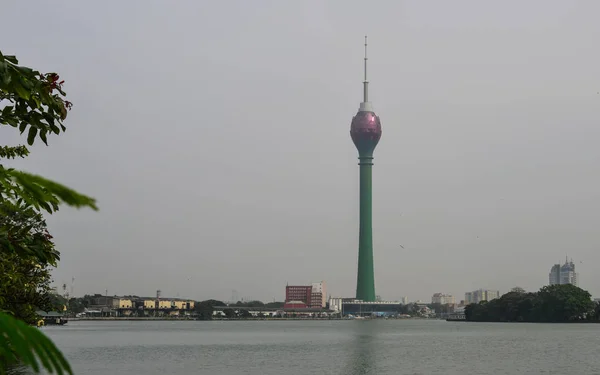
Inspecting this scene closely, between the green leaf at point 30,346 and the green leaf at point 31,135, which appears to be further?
the green leaf at point 31,135

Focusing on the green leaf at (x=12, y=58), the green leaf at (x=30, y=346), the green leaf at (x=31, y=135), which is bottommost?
the green leaf at (x=30, y=346)

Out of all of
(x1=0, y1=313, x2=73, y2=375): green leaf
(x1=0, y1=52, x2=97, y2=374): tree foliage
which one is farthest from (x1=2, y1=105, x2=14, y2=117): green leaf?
(x1=0, y1=313, x2=73, y2=375): green leaf

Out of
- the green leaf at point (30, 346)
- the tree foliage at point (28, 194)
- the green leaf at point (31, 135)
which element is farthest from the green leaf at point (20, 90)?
the green leaf at point (30, 346)

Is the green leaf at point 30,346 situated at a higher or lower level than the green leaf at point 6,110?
lower

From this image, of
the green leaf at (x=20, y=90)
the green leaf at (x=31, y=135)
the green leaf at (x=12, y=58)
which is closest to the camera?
the green leaf at (x=20, y=90)

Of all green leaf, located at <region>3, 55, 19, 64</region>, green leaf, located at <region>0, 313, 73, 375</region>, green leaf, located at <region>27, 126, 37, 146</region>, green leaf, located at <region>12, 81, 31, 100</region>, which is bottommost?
green leaf, located at <region>0, 313, 73, 375</region>

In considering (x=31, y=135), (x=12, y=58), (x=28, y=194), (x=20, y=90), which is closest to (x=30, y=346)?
(x=28, y=194)

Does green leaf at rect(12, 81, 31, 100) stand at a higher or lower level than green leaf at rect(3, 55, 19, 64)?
lower

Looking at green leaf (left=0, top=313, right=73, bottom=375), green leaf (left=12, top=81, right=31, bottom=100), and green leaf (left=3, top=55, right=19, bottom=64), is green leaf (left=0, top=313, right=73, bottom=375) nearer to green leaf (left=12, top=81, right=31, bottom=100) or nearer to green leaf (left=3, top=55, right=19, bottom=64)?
green leaf (left=12, top=81, right=31, bottom=100)

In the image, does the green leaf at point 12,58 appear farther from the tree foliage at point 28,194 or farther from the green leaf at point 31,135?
the green leaf at point 31,135

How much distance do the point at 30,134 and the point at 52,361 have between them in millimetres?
4837

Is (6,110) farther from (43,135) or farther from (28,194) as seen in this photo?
(28,194)

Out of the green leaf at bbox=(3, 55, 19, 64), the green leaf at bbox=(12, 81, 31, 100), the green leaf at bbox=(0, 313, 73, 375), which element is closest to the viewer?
the green leaf at bbox=(0, 313, 73, 375)

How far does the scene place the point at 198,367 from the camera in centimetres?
7294
